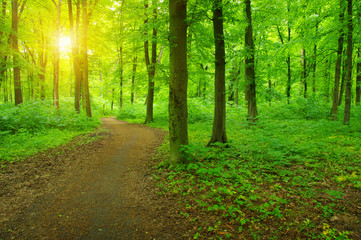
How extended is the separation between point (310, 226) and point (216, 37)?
6419mm

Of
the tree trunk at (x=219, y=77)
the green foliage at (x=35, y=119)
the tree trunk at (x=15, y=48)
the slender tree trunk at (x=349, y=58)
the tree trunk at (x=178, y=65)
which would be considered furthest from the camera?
the tree trunk at (x=15, y=48)

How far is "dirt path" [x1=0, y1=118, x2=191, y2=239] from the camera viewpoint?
3271mm

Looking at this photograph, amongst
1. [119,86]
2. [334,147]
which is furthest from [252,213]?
[119,86]

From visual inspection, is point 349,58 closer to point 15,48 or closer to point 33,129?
point 33,129

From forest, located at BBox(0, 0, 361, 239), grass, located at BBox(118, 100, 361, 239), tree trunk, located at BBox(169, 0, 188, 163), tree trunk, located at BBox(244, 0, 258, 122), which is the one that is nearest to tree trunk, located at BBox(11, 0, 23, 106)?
forest, located at BBox(0, 0, 361, 239)

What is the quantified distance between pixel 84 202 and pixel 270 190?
4.23 meters

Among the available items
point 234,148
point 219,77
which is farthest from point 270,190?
point 219,77

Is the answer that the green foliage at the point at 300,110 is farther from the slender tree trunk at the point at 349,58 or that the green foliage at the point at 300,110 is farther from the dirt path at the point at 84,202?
the dirt path at the point at 84,202

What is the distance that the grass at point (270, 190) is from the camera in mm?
3084

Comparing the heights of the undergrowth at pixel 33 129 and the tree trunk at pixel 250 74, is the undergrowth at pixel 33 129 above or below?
below

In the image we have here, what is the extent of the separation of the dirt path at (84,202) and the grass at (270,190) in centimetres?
49

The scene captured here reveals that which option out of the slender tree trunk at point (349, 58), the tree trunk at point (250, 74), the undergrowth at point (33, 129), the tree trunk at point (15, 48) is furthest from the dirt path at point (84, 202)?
the slender tree trunk at point (349, 58)

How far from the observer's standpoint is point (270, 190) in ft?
13.8

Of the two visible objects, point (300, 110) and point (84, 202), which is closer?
point (84, 202)
